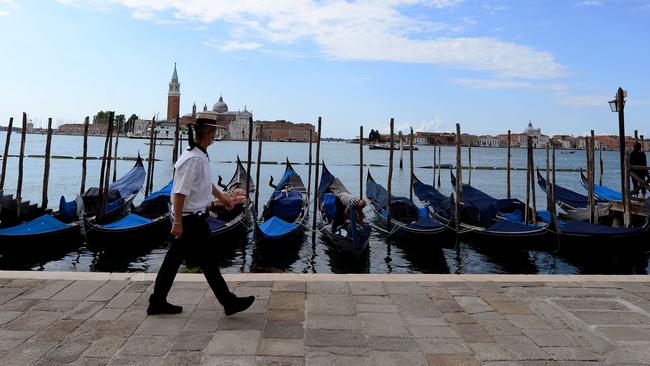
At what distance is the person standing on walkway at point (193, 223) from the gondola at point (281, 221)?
5.35m

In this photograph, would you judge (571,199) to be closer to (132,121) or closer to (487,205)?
(487,205)

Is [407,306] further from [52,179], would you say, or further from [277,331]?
[52,179]

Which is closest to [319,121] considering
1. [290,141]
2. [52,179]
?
[52,179]

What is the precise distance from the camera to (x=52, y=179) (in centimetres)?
2588

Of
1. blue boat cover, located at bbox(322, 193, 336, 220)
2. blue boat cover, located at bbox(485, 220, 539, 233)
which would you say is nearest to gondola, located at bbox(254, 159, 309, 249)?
blue boat cover, located at bbox(322, 193, 336, 220)

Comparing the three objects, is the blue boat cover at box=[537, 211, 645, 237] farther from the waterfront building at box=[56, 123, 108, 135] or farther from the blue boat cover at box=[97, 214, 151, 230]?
the waterfront building at box=[56, 123, 108, 135]

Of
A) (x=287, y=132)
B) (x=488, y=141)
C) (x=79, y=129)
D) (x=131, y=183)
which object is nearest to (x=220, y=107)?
(x=287, y=132)

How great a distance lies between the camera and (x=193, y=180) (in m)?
2.86

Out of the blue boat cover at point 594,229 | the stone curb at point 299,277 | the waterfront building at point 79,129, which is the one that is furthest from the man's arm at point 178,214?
the waterfront building at point 79,129

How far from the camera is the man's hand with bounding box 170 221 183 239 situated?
9.39 ft

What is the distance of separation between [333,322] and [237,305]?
0.60 meters

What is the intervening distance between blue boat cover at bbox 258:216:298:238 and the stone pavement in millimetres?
4436

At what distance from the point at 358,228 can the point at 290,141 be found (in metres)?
123

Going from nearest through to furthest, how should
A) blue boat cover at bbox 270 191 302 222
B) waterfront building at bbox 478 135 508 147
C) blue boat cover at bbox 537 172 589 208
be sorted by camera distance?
1. blue boat cover at bbox 270 191 302 222
2. blue boat cover at bbox 537 172 589 208
3. waterfront building at bbox 478 135 508 147
